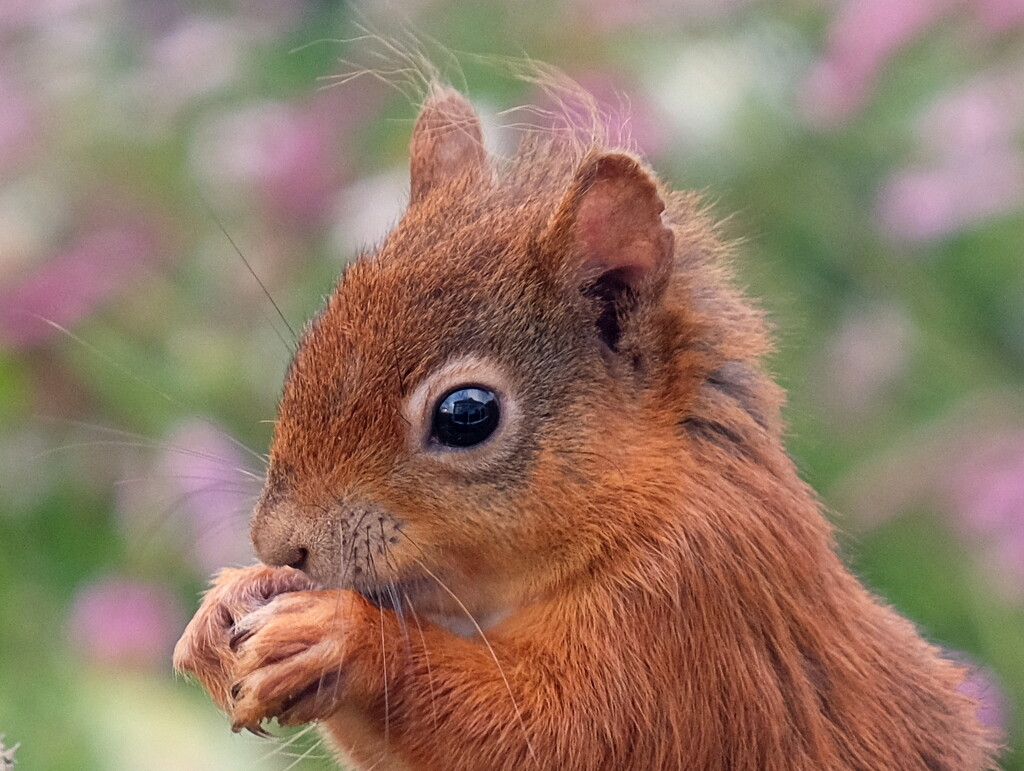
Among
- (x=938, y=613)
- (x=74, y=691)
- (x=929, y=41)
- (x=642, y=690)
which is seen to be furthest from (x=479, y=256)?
(x=929, y=41)

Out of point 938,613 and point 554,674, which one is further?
point 938,613

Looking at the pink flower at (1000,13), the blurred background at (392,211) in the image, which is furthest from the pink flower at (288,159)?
the pink flower at (1000,13)

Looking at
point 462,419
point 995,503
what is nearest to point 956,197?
point 995,503

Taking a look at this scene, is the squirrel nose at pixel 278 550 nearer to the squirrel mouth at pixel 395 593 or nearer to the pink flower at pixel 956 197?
the squirrel mouth at pixel 395 593

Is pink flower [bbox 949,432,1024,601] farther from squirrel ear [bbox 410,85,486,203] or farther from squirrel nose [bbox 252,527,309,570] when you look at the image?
squirrel nose [bbox 252,527,309,570]

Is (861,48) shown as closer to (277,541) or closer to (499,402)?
(499,402)

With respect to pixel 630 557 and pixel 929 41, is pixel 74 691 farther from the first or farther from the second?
pixel 929 41

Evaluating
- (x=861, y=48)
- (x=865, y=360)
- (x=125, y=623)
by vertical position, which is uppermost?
(x=861, y=48)
